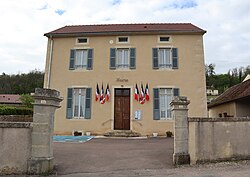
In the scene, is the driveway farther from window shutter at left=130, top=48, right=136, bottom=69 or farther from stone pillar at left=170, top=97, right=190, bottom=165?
window shutter at left=130, top=48, right=136, bottom=69

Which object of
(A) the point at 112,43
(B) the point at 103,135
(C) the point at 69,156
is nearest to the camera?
(C) the point at 69,156

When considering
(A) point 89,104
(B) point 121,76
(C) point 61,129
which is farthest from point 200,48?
(C) point 61,129

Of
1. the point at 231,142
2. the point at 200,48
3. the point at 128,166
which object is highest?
the point at 200,48

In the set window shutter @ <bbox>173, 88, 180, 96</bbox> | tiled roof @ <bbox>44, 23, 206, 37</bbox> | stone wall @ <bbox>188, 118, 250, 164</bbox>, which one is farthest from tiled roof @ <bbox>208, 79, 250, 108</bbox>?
stone wall @ <bbox>188, 118, 250, 164</bbox>

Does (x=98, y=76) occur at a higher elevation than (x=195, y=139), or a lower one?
higher

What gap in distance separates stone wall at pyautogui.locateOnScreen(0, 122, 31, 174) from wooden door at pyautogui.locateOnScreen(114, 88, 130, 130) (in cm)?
898

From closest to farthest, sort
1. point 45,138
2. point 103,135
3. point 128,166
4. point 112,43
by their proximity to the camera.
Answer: point 45,138 → point 128,166 → point 103,135 → point 112,43

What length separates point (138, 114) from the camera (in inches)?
558

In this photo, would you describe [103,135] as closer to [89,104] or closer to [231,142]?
[89,104]

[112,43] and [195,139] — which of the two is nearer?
[195,139]

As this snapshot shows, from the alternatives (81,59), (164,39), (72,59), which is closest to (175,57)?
(164,39)

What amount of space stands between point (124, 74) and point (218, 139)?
8741mm

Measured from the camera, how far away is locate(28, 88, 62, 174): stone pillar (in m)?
5.56

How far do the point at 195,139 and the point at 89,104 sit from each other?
8.96m
